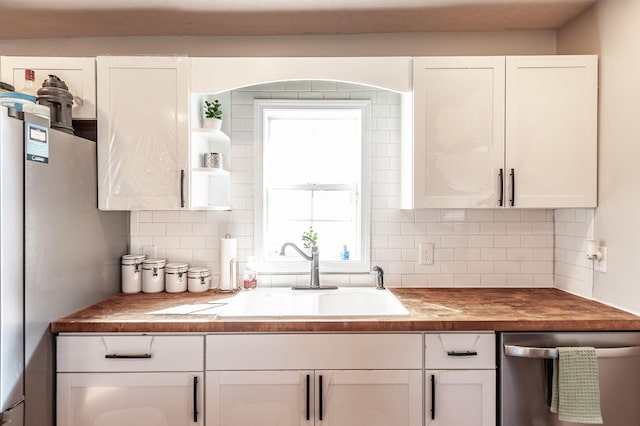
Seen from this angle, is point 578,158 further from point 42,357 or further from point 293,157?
point 42,357

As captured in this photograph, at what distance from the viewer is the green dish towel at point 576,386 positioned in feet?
5.01

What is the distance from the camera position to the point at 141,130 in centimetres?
189

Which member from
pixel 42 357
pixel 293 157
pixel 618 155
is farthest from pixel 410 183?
pixel 42 357

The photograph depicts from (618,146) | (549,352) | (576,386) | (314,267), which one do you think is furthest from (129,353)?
(618,146)

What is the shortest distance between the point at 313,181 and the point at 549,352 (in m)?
1.54

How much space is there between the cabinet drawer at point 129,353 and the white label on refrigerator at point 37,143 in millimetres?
773

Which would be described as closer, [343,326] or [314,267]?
[343,326]

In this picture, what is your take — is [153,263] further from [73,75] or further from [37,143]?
[73,75]

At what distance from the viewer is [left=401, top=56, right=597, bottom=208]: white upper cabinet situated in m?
1.91

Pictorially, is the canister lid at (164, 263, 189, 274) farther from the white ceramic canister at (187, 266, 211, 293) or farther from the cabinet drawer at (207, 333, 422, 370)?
the cabinet drawer at (207, 333, 422, 370)

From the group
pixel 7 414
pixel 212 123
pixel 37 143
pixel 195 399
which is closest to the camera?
pixel 7 414

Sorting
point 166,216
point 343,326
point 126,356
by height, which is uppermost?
point 166,216

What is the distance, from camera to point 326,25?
213 cm

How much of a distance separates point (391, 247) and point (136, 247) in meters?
1.57
